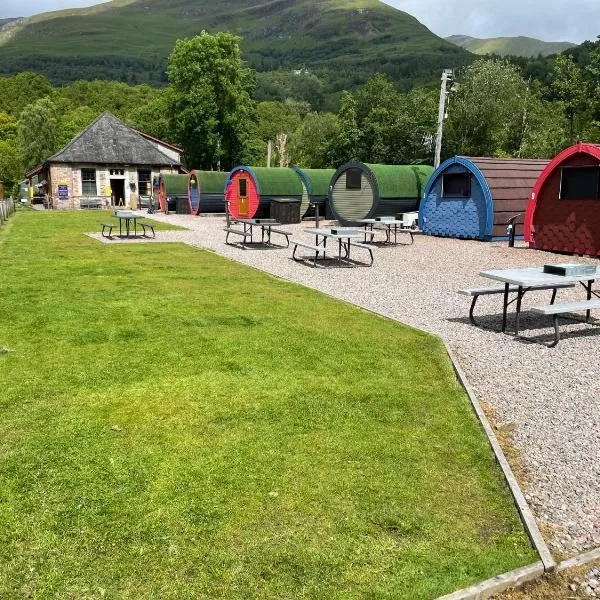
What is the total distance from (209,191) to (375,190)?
11821mm

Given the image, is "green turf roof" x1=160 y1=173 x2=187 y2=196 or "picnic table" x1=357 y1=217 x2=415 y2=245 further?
"green turf roof" x1=160 y1=173 x2=187 y2=196

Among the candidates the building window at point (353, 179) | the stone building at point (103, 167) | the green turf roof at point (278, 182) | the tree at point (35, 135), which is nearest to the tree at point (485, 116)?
the green turf roof at point (278, 182)

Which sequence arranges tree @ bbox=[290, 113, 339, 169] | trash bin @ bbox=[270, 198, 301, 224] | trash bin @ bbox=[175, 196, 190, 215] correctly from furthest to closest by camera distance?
1. tree @ bbox=[290, 113, 339, 169]
2. trash bin @ bbox=[175, 196, 190, 215]
3. trash bin @ bbox=[270, 198, 301, 224]

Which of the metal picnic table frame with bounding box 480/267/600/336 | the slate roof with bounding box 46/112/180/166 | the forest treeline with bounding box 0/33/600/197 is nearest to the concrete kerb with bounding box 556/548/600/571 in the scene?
the metal picnic table frame with bounding box 480/267/600/336

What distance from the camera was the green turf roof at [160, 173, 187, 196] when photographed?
38.0m

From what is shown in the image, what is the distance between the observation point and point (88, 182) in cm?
5134

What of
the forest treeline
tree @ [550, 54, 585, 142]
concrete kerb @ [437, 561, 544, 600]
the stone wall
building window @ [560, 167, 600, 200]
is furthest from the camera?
the stone wall

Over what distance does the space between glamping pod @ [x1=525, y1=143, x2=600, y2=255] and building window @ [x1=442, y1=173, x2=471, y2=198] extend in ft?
11.3

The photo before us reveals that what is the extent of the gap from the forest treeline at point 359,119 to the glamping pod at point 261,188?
573 inches

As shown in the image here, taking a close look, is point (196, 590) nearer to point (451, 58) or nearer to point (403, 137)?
point (403, 137)

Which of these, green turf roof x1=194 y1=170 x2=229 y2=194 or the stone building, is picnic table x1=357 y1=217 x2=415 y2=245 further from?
the stone building

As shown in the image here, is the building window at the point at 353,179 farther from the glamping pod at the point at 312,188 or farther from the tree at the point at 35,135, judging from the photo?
the tree at the point at 35,135

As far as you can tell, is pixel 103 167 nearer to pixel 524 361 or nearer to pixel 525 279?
pixel 525 279

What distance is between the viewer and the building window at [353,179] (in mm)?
27000
